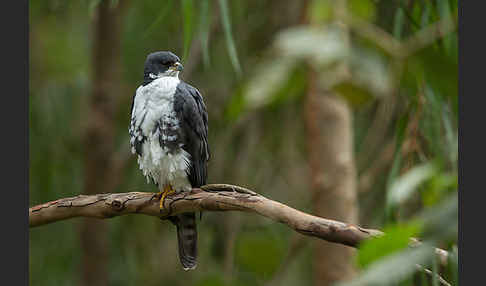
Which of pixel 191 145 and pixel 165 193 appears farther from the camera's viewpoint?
pixel 191 145

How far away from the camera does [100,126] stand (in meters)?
4.36

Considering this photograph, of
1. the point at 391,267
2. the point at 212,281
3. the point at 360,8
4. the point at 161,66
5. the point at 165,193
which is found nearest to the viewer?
the point at 391,267

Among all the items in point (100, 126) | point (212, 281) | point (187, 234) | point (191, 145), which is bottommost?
point (212, 281)

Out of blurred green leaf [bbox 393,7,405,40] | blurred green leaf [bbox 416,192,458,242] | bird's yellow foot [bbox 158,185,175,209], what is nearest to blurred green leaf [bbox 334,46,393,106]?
blurred green leaf [bbox 416,192,458,242]

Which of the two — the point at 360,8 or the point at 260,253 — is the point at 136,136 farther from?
the point at 360,8

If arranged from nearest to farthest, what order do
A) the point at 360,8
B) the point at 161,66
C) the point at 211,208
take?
the point at 360,8
the point at 211,208
the point at 161,66

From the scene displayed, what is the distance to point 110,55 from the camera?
14.6ft

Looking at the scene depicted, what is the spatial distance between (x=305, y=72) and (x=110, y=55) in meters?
3.88

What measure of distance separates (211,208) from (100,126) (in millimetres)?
2326

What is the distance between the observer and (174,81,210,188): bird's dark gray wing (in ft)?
9.23

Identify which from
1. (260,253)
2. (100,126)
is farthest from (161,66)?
(260,253)

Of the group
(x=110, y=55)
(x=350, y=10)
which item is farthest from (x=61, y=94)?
(x=350, y=10)

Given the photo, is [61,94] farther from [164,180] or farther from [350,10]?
[350,10]

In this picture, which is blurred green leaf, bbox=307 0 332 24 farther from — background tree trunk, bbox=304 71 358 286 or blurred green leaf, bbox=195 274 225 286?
blurred green leaf, bbox=195 274 225 286
